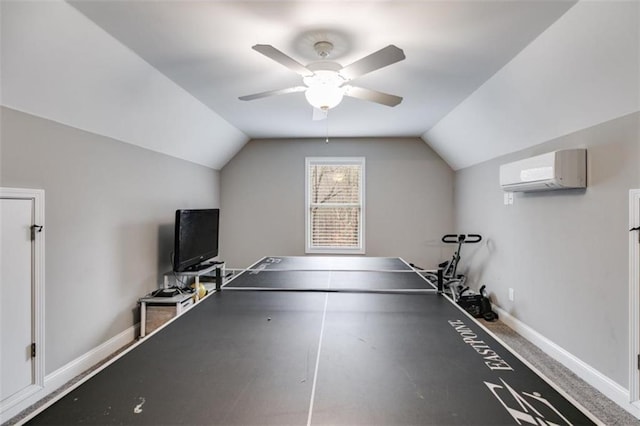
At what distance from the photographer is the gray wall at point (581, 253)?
2.34 metres

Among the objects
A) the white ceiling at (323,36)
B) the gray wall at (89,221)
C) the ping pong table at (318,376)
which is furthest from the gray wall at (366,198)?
the ping pong table at (318,376)

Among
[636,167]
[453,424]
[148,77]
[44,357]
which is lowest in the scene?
[44,357]

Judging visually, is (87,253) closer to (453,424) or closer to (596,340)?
(453,424)

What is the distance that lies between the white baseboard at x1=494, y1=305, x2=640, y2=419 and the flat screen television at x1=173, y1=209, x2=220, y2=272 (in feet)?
12.4

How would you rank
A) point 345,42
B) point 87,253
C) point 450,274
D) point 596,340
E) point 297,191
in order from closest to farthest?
point 345,42 → point 596,340 → point 87,253 → point 450,274 → point 297,191

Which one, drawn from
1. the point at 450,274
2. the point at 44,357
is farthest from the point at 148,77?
the point at 450,274

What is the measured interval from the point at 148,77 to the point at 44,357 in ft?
7.50

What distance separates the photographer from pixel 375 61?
2008 mm

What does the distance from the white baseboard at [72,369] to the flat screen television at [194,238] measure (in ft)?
2.85

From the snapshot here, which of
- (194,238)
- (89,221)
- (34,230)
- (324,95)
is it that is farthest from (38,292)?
(324,95)

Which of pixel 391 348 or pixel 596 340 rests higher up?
pixel 391 348

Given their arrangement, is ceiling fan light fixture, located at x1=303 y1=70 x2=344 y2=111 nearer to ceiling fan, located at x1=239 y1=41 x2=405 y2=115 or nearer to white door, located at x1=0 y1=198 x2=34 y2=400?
ceiling fan, located at x1=239 y1=41 x2=405 y2=115

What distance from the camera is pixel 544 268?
128 inches

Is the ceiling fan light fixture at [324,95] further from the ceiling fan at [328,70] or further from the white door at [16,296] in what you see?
the white door at [16,296]
